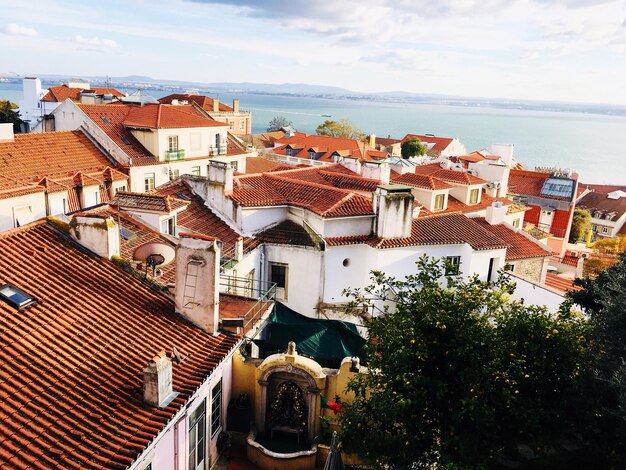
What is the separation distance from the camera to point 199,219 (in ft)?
80.0

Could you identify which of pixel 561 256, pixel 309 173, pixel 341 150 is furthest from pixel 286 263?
pixel 341 150

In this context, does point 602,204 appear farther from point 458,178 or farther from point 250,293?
point 250,293

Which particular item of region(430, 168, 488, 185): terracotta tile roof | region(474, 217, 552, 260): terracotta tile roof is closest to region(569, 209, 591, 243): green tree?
region(430, 168, 488, 185): terracotta tile roof

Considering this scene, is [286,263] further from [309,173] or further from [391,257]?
[309,173]

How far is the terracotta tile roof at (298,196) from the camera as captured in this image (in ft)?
77.8

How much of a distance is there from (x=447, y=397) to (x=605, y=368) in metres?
3.90

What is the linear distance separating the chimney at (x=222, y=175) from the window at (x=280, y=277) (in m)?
4.32

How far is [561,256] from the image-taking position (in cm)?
4744

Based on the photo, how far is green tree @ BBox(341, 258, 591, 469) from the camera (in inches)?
483

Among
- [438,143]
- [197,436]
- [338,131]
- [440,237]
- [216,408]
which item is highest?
[338,131]

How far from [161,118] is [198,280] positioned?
32.4 m

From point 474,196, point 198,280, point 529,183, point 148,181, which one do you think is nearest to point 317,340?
point 198,280

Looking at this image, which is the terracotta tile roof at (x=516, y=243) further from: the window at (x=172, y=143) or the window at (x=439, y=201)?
the window at (x=172, y=143)

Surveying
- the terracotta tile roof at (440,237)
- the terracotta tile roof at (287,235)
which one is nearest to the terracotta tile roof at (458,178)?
the terracotta tile roof at (440,237)
